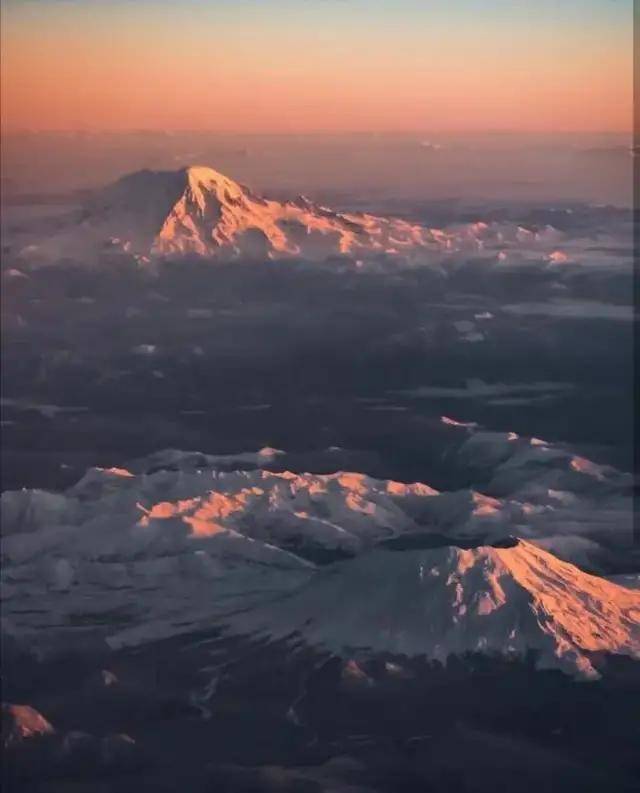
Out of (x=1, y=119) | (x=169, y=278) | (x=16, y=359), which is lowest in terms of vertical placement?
(x=16, y=359)

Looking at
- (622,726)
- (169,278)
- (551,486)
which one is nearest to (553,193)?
(551,486)

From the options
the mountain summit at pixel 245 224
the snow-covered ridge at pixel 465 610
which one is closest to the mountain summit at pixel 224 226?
the mountain summit at pixel 245 224

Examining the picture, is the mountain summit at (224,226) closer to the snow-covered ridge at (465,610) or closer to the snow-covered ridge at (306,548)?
the snow-covered ridge at (306,548)

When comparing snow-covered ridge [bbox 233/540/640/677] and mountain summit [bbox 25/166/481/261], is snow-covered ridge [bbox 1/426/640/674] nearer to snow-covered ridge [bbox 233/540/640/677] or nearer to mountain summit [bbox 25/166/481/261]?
snow-covered ridge [bbox 233/540/640/677]

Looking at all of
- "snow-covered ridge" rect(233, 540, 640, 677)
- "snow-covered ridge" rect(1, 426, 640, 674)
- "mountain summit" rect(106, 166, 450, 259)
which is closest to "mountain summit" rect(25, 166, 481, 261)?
"mountain summit" rect(106, 166, 450, 259)

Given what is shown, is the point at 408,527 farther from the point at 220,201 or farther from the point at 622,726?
the point at 220,201

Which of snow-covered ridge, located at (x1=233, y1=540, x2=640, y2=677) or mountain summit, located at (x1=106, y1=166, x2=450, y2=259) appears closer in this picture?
snow-covered ridge, located at (x1=233, y1=540, x2=640, y2=677)

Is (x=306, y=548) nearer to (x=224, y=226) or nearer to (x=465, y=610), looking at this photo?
(x=465, y=610)
